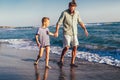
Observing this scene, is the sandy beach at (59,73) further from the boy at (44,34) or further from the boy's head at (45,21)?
the boy's head at (45,21)

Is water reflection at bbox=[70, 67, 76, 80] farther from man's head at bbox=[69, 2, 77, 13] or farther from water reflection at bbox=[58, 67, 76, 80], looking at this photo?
man's head at bbox=[69, 2, 77, 13]

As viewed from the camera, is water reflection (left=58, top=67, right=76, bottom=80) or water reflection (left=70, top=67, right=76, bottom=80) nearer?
water reflection (left=58, top=67, right=76, bottom=80)

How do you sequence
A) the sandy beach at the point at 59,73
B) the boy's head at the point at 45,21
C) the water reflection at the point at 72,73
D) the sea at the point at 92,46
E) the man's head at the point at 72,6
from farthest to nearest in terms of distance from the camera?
the sea at the point at 92,46
the man's head at the point at 72,6
the boy's head at the point at 45,21
the water reflection at the point at 72,73
the sandy beach at the point at 59,73

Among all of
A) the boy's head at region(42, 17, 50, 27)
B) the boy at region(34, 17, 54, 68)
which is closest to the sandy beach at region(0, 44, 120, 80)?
the boy at region(34, 17, 54, 68)

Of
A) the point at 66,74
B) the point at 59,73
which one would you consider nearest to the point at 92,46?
the point at 59,73

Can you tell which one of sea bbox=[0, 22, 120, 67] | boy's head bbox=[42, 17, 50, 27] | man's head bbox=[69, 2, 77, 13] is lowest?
sea bbox=[0, 22, 120, 67]

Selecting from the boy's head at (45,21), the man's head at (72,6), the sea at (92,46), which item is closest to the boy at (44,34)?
the boy's head at (45,21)

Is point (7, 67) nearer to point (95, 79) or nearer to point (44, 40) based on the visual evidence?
point (44, 40)

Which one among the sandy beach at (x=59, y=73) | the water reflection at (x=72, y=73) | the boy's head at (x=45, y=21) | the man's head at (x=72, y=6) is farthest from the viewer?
the man's head at (x=72, y=6)

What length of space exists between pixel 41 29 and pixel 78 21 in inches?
54.7

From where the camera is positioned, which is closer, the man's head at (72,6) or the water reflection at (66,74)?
the water reflection at (66,74)

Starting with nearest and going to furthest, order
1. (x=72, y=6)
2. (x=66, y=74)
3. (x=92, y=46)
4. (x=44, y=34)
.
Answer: (x=66, y=74), (x=44, y=34), (x=72, y=6), (x=92, y=46)

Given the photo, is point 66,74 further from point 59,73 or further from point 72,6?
point 72,6

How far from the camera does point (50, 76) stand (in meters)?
7.58
